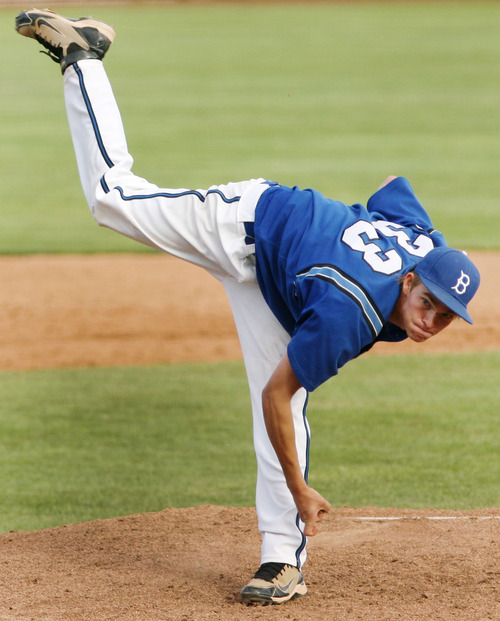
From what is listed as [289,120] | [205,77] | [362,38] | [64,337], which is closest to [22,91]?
[205,77]

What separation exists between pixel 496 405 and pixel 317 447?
4.61ft

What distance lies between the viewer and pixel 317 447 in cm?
565

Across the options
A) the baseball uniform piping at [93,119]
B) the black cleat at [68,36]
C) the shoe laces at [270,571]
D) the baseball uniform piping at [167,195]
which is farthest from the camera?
the black cleat at [68,36]

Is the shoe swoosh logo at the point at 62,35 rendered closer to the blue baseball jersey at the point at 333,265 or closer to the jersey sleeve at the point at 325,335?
the blue baseball jersey at the point at 333,265

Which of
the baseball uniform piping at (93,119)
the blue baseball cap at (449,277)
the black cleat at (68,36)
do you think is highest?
the black cleat at (68,36)

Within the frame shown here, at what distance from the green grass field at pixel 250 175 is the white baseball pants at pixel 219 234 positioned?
4.70ft

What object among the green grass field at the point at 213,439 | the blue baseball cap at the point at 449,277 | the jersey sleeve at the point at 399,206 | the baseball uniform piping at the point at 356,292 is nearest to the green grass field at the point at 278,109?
the green grass field at the point at 213,439

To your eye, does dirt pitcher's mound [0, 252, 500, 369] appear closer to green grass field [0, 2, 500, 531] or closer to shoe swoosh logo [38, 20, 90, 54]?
green grass field [0, 2, 500, 531]

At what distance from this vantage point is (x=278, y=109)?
19.6 m

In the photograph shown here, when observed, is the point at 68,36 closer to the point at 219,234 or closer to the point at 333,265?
the point at 219,234

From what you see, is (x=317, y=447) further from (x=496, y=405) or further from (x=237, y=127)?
(x=237, y=127)

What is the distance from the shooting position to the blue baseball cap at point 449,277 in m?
3.06

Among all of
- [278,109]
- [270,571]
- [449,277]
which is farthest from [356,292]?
[278,109]

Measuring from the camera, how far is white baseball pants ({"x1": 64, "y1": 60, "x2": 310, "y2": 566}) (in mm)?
3561
